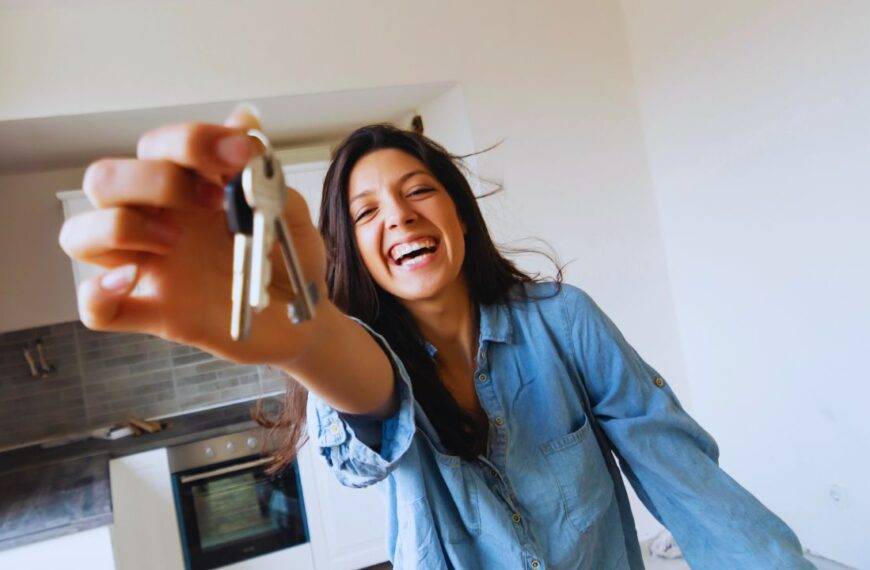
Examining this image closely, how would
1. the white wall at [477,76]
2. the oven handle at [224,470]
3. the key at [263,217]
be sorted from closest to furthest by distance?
the key at [263,217] < the white wall at [477,76] < the oven handle at [224,470]

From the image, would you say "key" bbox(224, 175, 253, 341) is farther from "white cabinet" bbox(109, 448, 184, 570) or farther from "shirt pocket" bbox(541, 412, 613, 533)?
"white cabinet" bbox(109, 448, 184, 570)

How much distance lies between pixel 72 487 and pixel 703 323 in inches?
94.3

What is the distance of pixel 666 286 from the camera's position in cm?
283

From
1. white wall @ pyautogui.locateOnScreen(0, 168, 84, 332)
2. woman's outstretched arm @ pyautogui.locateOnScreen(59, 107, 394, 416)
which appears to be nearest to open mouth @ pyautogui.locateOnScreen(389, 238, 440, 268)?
woman's outstretched arm @ pyautogui.locateOnScreen(59, 107, 394, 416)

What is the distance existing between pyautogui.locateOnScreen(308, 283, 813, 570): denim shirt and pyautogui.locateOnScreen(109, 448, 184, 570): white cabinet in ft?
6.01

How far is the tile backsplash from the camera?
121 inches

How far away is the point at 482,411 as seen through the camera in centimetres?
96

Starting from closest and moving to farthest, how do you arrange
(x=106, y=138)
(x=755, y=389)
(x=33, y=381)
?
1. (x=755, y=389)
2. (x=106, y=138)
3. (x=33, y=381)

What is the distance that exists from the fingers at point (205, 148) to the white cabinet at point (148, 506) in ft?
7.73

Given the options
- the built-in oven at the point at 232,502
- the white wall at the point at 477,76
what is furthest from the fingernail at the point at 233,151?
the built-in oven at the point at 232,502

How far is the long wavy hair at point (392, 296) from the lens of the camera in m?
0.92

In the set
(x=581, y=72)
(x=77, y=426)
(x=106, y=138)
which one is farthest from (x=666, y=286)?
(x=77, y=426)

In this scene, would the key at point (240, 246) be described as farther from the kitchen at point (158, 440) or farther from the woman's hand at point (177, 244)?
the kitchen at point (158, 440)

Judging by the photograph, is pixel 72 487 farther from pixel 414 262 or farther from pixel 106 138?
pixel 414 262
